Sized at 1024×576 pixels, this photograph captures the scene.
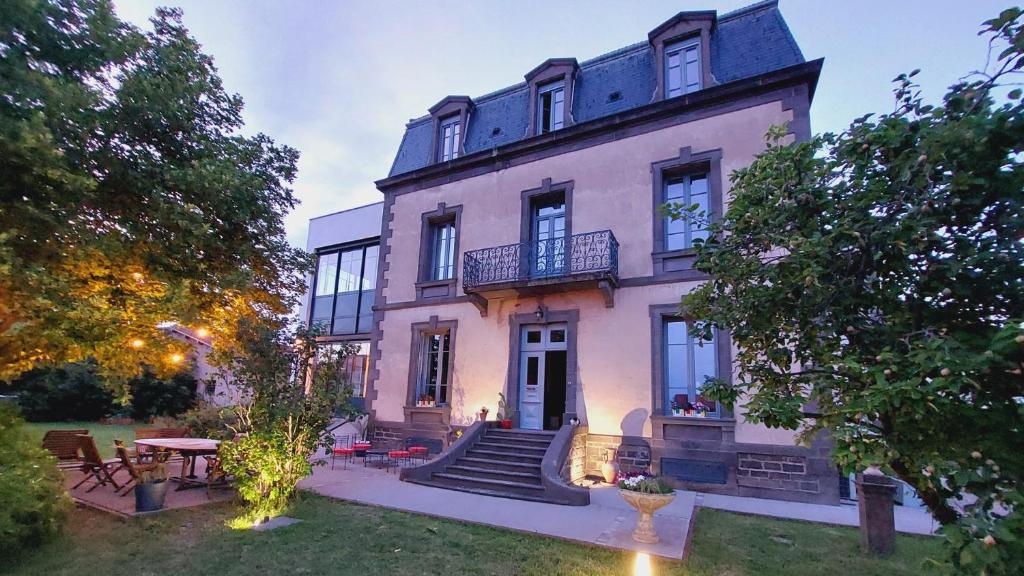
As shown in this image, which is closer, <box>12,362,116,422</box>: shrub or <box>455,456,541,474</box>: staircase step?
<box>455,456,541,474</box>: staircase step

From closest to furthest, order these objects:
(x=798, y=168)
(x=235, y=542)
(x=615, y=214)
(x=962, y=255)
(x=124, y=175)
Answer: (x=962, y=255)
(x=798, y=168)
(x=235, y=542)
(x=124, y=175)
(x=615, y=214)

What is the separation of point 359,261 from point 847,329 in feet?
56.8

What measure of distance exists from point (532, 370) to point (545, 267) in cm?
243

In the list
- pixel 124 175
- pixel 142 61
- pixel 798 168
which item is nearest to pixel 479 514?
pixel 798 168

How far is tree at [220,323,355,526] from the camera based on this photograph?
20.6 feet

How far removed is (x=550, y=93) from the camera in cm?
1268

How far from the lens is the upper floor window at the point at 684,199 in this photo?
10.1 metres

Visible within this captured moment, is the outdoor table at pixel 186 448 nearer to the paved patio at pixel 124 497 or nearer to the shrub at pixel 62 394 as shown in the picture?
the paved patio at pixel 124 497

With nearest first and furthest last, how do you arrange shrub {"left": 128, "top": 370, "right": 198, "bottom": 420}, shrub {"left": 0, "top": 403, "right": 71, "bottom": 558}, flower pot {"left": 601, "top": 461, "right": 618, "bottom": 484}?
shrub {"left": 0, "top": 403, "right": 71, "bottom": 558}
flower pot {"left": 601, "top": 461, "right": 618, "bottom": 484}
shrub {"left": 128, "top": 370, "right": 198, "bottom": 420}

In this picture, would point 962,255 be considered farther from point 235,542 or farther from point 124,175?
point 124,175

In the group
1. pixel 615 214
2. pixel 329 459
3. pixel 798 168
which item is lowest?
pixel 329 459

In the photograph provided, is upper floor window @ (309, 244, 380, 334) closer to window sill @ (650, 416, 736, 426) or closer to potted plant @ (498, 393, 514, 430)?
potted plant @ (498, 393, 514, 430)

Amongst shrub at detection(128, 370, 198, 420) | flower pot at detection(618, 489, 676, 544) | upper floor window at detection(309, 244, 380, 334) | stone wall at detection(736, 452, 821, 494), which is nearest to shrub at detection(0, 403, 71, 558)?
flower pot at detection(618, 489, 676, 544)

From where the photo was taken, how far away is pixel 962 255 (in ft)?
9.20
